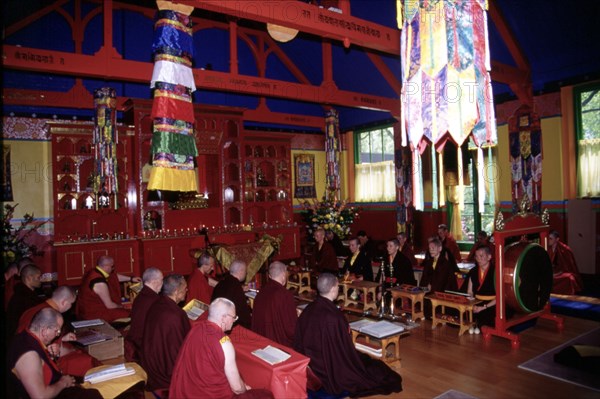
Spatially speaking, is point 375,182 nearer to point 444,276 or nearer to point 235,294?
point 444,276

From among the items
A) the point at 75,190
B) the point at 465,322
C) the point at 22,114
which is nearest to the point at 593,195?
the point at 465,322

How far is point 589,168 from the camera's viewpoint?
847 cm

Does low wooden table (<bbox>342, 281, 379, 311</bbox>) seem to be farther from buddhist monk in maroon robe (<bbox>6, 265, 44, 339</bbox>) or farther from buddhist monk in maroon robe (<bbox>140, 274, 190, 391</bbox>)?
buddhist monk in maroon robe (<bbox>6, 265, 44, 339</bbox>)

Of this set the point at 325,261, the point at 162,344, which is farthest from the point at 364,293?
the point at 162,344

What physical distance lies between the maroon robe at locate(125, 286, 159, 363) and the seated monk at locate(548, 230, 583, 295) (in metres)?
6.13

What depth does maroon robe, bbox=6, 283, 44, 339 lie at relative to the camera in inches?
187

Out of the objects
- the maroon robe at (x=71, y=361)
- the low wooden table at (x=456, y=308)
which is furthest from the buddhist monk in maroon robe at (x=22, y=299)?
the low wooden table at (x=456, y=308)

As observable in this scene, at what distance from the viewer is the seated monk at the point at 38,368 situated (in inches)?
115

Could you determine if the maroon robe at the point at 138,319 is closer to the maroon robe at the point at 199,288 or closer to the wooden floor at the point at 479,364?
the maroon robe at the point at 199,288

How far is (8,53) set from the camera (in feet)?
20.1

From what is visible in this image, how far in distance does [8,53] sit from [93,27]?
4777 mm

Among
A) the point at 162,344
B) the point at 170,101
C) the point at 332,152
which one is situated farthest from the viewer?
the point at 332,152

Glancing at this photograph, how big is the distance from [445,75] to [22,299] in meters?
5.28

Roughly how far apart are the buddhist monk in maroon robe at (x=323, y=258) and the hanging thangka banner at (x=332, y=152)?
2.70 meters
